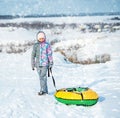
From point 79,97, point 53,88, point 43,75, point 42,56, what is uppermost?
point 42,56

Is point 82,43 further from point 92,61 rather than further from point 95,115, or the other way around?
point 95,115

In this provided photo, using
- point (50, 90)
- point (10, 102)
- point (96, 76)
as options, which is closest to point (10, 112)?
A: point (10, 102)

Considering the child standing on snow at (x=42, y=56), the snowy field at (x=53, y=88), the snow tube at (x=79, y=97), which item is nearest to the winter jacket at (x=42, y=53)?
the child standing on snow at (x=42, y=56)

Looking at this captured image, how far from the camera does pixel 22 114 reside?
8.55 meters

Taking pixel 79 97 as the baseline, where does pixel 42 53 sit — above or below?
above

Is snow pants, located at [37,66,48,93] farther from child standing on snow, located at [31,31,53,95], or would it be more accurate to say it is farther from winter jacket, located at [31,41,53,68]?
winter jacket, located at [31,41,53,68]

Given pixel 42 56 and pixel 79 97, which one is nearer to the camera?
pixel 79 97

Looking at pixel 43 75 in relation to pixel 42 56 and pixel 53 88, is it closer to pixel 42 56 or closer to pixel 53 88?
pixel 42 56

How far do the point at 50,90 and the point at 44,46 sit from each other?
1.99 m

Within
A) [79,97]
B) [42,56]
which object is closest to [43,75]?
[42,56]

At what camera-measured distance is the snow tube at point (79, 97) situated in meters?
9.19

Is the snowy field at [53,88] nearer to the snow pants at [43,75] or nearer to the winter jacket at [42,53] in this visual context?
the snow pants at [43,75]

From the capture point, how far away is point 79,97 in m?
9.20

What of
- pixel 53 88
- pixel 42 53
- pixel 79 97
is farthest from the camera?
pixel 53 88
